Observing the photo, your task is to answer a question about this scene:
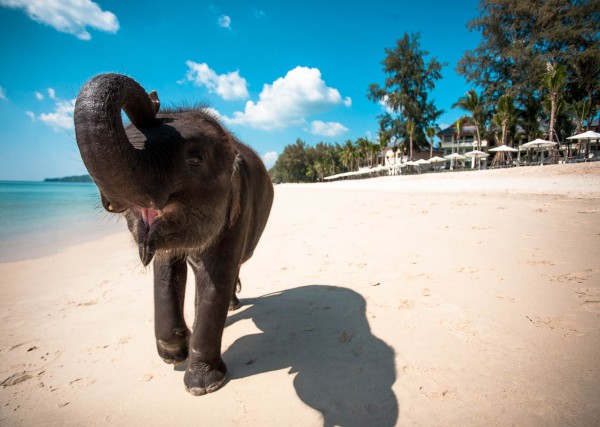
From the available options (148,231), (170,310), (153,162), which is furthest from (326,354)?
(153,162)

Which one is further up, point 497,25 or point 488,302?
point 497,25

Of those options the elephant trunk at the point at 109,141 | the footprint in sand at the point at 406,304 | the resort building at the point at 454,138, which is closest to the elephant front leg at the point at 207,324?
the elephant trunk at the point at 109,141

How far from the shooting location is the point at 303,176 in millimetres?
96750

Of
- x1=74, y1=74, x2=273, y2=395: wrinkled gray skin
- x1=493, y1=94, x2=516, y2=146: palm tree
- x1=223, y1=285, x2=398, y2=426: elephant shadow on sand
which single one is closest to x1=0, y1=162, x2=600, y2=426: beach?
x1=223, y1=285, x2=398, y2=426: elephant shadow on sand

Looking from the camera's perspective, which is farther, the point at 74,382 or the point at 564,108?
the point at 564,108

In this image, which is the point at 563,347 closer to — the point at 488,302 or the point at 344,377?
the point at 488,302

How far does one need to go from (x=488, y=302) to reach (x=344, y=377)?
2001 millimetres

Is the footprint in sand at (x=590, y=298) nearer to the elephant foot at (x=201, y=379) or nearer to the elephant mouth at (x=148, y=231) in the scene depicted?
the elephant foot at (x=201, y=379)

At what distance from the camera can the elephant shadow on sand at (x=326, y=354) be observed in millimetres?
2012

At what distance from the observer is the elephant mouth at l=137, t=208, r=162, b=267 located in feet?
5.00

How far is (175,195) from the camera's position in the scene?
1.60 meters

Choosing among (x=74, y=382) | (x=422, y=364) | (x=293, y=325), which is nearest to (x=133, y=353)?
(x=74, y=382)

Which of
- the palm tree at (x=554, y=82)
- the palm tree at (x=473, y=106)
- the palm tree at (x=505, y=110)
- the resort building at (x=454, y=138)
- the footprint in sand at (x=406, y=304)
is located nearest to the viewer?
the footprint in sand at (x=406, y=304)

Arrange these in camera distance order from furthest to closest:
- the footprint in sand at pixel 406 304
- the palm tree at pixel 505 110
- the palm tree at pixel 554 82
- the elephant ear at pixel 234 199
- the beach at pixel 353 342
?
the palm tree at pixel 505 110 < the palm tree at pixel 554 82 < the footprint in sand at pixel 406 304 < the elephant ear at pixel 234 199 < the beach at pixel 353 342
